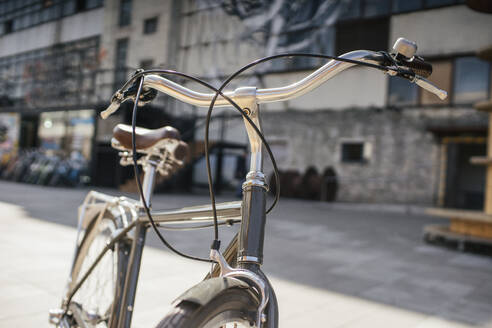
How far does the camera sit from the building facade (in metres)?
12.9

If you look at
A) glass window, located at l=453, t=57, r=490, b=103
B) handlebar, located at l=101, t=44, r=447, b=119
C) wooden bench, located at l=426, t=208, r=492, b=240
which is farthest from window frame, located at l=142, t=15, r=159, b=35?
handlebar, located at l=101, t=44, r=447, b=119

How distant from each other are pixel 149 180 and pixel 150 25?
18902 millimetres

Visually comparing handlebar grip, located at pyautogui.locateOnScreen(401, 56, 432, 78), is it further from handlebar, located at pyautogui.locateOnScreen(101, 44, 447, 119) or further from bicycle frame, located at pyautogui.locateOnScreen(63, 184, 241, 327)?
bicycle frame, located at pyautogui.locateOnScreen(63, 184, 241, 327)

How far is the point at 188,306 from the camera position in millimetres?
958

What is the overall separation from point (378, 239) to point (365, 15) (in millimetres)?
10460

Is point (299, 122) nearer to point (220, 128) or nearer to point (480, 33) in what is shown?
point (220, 128)

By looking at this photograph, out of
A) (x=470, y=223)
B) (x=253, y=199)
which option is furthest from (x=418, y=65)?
(x=470, y=223)

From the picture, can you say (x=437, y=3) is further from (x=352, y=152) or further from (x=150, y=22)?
(x=150, y=22)

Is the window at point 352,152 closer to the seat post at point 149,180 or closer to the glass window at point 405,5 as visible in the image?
the glass window at point 405,5

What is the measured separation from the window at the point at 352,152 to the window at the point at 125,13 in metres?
12.5

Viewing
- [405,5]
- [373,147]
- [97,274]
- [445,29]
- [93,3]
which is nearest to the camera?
[97,274]

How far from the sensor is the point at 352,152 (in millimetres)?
14664

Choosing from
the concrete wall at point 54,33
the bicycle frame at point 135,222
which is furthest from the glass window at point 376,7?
the bicycle frame at point 135,222

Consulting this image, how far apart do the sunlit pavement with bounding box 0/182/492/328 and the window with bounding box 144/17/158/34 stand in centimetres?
1406
